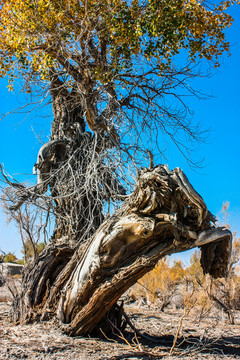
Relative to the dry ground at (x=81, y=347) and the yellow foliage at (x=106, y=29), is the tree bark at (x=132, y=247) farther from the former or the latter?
the yellow foliage at (x=106, y=29)

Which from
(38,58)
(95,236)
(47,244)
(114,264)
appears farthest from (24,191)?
(38,58)

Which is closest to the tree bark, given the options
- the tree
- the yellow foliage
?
the tree

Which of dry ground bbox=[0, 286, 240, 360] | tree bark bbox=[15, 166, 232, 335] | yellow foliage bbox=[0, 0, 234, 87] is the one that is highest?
yellow foliage bbox=[0, 0, 234, 87]

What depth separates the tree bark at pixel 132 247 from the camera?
156 inches

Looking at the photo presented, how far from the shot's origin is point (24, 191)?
514 cm

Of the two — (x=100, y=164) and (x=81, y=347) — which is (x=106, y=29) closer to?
(x=100, y=164)

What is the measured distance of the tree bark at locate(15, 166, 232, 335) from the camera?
397 centimetres

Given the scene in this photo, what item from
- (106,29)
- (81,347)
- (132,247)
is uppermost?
(106,29)

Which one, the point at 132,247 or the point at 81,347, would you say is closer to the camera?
the point at 81,347

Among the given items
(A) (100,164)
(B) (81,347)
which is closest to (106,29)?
(A) (100,164)

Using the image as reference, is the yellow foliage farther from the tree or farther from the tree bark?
the tree bark

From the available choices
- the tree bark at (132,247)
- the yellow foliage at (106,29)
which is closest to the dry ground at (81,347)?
the tree bark at (132,247)

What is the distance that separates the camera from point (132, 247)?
4.34 metres

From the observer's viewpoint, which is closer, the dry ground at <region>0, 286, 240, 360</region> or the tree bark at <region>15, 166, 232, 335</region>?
the dry ground at <region>0, 286, 240, 360</region>
